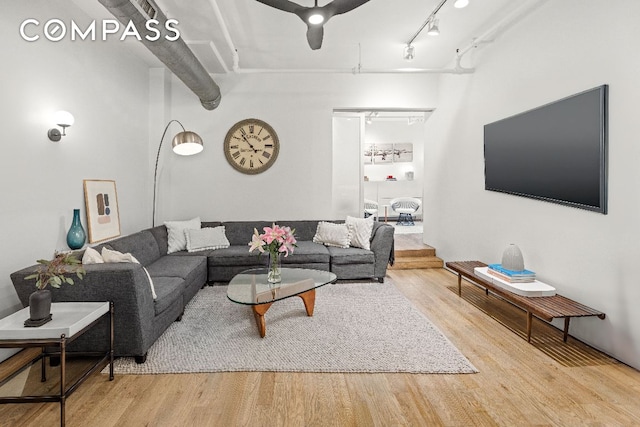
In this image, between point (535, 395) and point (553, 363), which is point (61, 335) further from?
point (553, 363)

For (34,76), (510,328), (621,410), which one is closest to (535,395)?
(621,410)

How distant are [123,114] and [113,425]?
11.8ft

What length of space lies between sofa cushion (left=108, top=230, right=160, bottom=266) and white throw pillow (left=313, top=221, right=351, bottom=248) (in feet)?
6.81

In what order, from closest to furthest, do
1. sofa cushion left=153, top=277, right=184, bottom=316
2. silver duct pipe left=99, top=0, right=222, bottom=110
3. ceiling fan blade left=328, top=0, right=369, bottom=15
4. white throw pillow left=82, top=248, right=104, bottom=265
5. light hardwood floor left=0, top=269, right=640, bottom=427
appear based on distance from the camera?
light hardwood floor left=0, top=269, right=640, bottom=427 < ceiling fan blade left=328, top=0, right=369, bottom=15 < silver duct pipe left=99, top=0, right=222, bottom=110 < white throw pillow left=82, top=248, right=104, bottom=265 < sofa cushion left=153, top=277, right=184, bottom=316

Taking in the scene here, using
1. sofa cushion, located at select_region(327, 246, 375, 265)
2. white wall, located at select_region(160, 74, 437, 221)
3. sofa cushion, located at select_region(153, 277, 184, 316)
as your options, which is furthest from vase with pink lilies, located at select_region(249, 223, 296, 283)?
white wall, located at select_region(160, 74, 437, 221)

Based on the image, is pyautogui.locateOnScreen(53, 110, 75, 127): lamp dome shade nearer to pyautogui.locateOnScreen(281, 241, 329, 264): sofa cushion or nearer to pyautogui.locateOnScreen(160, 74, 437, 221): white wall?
pyautogui.locateOnScreen(160, 74, 437, 221): white wall

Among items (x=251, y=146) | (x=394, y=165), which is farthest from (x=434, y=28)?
(x=394, y=165)

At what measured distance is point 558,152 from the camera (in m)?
3.11

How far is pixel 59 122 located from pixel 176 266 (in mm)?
1698

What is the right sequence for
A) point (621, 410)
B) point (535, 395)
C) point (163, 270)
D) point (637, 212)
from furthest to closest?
point (163, 270), point (637, 212), point (535, 395), point (621, 410)

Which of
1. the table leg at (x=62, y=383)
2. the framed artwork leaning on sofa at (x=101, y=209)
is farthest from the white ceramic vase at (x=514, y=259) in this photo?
the framed artwork leaning on sofa at (x=101, y=209)

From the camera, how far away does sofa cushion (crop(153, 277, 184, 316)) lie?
9.55ft

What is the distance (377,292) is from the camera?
171 inches

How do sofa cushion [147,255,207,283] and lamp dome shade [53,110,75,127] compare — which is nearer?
lamp dome shade [53,110,75,127]
